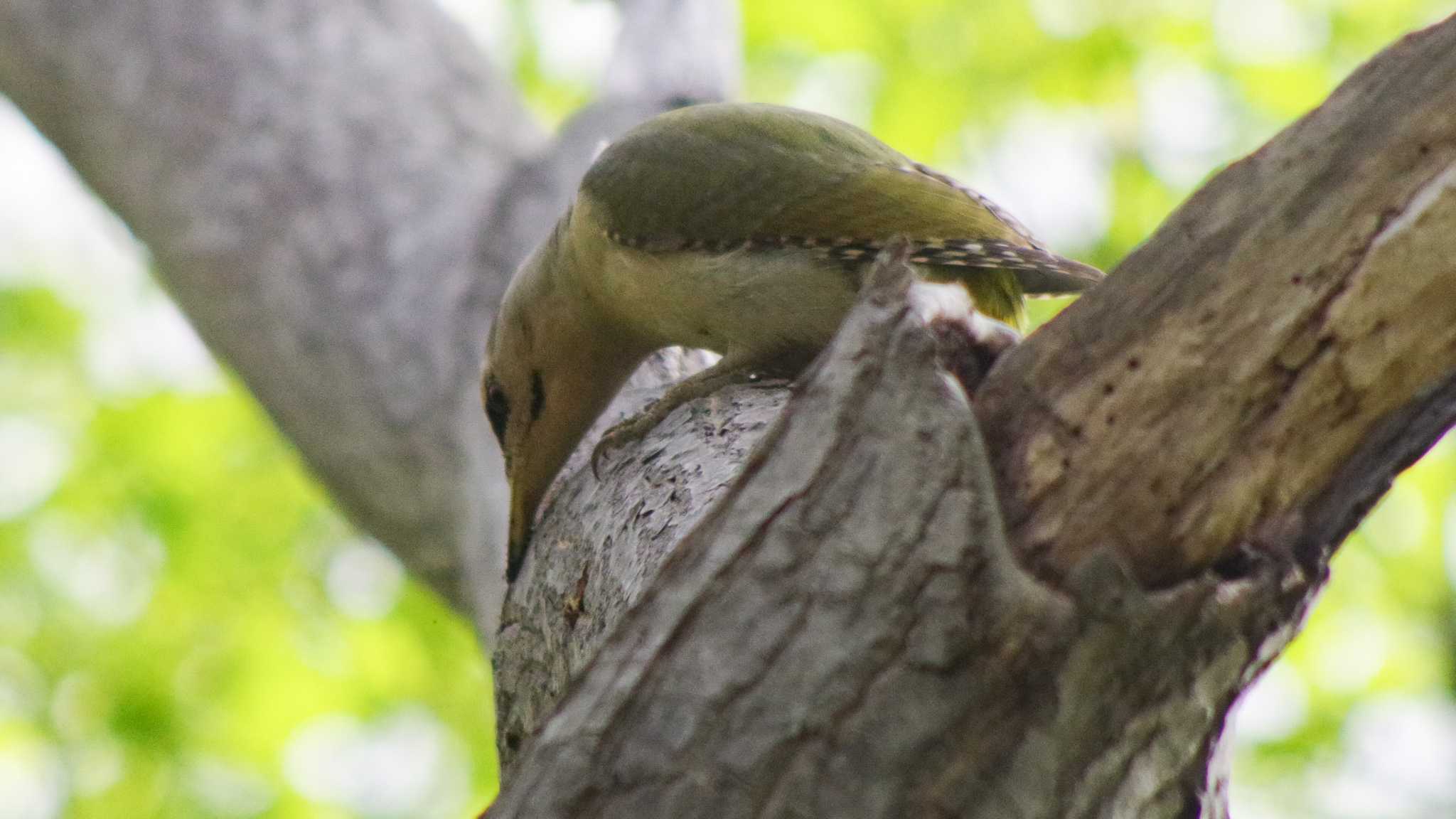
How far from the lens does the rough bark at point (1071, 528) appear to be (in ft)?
5.62

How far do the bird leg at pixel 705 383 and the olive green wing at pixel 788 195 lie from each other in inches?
12.4

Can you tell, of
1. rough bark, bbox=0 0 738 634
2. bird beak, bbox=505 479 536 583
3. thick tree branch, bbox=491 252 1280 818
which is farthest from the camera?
rough bark, bbox=0 0 738 634

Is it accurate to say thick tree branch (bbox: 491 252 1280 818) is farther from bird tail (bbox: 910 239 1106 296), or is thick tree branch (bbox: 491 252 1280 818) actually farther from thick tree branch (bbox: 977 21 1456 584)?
bird tail (bbox: 910 239 1106 296)

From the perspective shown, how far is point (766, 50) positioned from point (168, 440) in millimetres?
4296

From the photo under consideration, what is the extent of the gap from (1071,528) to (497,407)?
2763 mm

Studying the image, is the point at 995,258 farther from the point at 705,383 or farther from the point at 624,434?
the point at 624,434

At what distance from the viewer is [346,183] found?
5.93 meters

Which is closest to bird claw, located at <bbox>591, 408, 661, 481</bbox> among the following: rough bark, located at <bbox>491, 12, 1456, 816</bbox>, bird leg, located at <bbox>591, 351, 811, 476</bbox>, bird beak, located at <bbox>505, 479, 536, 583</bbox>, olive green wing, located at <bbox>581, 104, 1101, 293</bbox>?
bird leg, located at <bbox>591, 351, 811, 476</bbox>

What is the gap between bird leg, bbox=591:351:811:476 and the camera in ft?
11.6

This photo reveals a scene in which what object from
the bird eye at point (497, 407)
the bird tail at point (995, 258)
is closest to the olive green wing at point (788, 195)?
the bird tail at point (995, 258)

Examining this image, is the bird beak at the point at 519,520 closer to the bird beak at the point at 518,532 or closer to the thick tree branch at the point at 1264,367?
the bird beak at the point at 518,532

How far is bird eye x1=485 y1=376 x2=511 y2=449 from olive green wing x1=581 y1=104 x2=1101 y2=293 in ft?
2.35

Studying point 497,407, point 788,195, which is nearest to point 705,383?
point 788,195

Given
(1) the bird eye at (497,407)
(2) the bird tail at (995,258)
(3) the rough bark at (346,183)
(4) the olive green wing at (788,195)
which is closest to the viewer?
(2) the bird tail at (995,258)
